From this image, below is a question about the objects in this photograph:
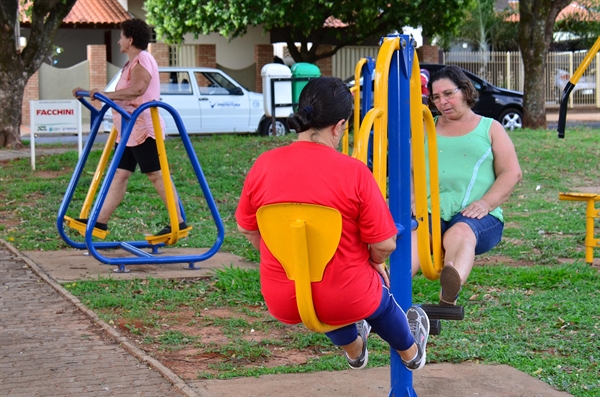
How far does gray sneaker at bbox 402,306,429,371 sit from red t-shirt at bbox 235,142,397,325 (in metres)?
0.50

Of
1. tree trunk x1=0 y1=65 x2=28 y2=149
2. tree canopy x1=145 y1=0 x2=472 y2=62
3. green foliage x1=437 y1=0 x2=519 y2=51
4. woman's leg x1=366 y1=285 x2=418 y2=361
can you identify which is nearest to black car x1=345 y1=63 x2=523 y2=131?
tree canopy x1=145 y1=0 x2=472 y2=62

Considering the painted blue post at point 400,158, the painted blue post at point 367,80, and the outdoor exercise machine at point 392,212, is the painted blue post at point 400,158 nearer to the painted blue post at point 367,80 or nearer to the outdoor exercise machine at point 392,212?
the outdoor exercise machine at point 392,212

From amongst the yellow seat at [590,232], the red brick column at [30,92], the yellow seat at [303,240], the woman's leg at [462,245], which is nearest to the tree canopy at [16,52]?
the red brick column at [30,92]

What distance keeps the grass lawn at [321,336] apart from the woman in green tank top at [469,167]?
753 mm

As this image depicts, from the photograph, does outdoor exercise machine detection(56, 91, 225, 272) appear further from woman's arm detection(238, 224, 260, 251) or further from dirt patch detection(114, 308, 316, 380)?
woman's arm detection(238, 224, 260, 251)

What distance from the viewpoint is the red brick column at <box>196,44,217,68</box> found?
86.8 ft

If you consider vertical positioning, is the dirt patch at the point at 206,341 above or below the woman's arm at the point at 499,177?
below

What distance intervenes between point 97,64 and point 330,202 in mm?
23898

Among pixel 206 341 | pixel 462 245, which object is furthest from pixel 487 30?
pixel 462 245

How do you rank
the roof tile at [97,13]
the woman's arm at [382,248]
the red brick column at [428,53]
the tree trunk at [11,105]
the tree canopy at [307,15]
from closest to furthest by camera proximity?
1. the woman's arm at [382,248]
2. the tree trunk at [11,105]
3. the tree canopy at [307,15]
4. the roof tile at [97,13]
5. the red brick column at [428,53]

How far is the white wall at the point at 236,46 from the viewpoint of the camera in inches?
1062

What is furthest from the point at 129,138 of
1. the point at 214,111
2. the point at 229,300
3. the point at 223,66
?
the point at 223,66

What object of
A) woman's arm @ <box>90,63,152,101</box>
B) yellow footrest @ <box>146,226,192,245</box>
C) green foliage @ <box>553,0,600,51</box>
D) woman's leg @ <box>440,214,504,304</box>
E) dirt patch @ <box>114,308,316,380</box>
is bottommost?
dirt patch @ <box>114,308,316,380</box>

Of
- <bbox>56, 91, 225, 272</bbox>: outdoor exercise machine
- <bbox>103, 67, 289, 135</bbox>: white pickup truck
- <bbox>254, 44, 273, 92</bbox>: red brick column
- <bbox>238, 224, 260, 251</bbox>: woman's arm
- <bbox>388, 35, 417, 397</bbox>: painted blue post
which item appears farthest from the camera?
<bbox>254, 44, 273, 92</bbox>: red brick column
